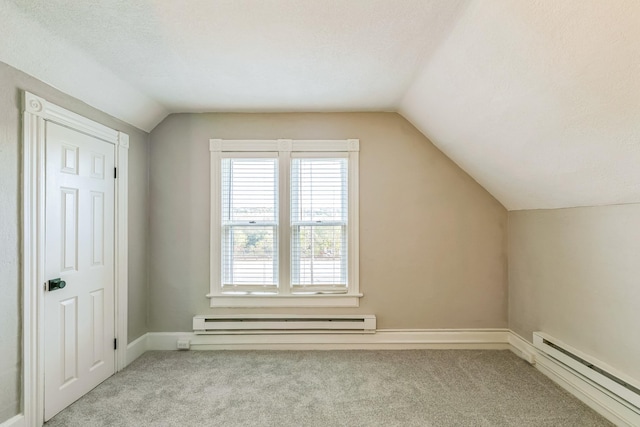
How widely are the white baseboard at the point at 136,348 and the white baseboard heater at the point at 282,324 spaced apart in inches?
20.5

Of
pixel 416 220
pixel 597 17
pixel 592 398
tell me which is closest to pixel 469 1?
pixel 597 17

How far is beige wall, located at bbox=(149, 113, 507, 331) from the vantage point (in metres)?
3.26

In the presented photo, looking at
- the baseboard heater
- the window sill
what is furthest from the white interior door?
the baseboard heater

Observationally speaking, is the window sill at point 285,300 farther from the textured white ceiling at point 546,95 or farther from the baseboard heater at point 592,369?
the textured white ceiling at point 546,95

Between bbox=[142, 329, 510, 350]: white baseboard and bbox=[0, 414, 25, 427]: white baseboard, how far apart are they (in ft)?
4.27

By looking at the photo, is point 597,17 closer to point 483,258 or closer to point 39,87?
point 483,258

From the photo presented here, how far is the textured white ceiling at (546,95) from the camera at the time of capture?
136cm

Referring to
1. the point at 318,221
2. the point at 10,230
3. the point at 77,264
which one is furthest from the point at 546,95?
the point at 77,264

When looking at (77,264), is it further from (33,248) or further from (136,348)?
(136,348)

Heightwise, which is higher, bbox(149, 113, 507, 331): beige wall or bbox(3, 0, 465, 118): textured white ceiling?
bbox(3, 0, 465, 118): textured white ceiling

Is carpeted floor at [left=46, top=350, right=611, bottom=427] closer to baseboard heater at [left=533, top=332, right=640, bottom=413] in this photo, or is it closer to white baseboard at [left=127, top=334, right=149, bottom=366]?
white baseboard at [left=127, top=334, right=149, bottom=366]

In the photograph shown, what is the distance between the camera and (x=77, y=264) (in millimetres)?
2398

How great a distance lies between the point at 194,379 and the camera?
8.72 ft

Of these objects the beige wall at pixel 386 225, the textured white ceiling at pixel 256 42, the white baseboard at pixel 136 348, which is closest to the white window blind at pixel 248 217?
the beige wall at pixel 386 225
